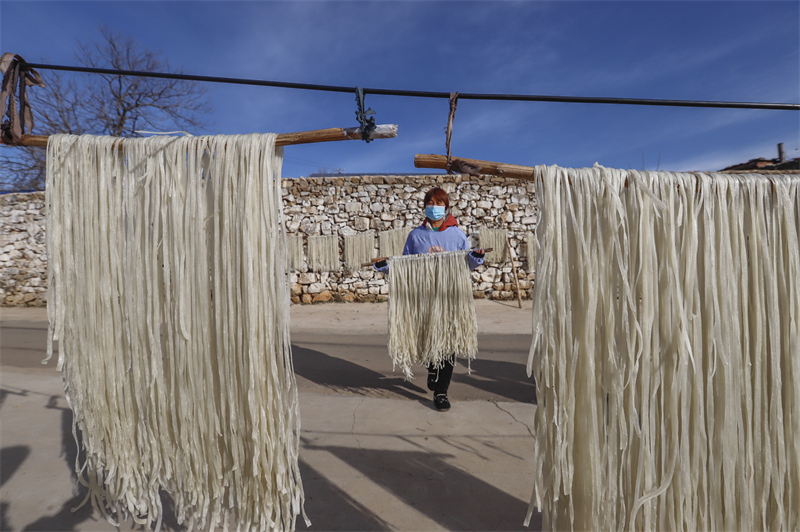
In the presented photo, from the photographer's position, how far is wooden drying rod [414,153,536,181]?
4.56 feet

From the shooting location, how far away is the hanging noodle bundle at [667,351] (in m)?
1.28

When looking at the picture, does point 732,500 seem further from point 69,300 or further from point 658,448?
point 69,300

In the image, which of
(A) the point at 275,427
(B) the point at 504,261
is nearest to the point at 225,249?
(A) the point at 275,427

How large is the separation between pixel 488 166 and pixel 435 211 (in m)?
2.03

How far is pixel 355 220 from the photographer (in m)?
9.35

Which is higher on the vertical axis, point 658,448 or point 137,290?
point 137,290

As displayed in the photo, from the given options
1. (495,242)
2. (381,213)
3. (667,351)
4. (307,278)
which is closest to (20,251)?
(307,278)

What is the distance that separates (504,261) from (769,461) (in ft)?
26.4

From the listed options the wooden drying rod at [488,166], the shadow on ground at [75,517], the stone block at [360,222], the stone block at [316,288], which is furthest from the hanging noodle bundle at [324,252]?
the wooden drying rod at [488,166]

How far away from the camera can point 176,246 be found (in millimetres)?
1402

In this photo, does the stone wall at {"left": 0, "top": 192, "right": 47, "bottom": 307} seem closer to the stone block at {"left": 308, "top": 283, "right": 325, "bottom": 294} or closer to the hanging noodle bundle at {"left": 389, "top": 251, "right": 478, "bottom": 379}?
the stone block at {"left": 308, "top": 283, "right": 325, "bottom": 294}

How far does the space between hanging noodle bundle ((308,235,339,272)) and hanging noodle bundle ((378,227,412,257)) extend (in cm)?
105

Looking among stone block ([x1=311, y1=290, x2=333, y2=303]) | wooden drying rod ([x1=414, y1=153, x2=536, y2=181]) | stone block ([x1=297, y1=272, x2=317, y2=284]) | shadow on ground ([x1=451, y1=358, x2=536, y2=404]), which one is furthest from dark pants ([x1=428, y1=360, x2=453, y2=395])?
stone block ([x1=297, y1=272, x2=317, y2=284])

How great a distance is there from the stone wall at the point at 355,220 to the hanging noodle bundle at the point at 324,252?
7.4 inches
